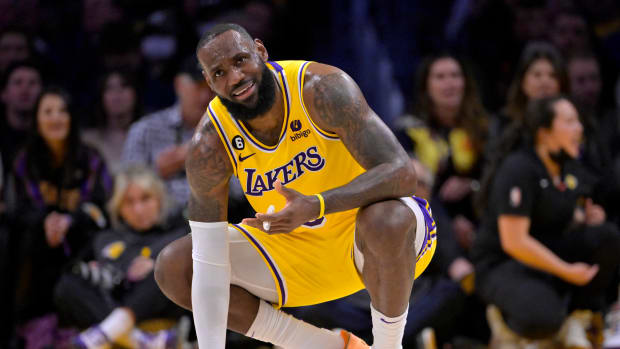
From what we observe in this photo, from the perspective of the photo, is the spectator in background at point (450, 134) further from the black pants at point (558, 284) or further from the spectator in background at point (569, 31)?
the spectator in background at point (569, 31)

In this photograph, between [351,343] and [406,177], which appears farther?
[351,343]

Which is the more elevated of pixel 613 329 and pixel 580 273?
pixel 580 273

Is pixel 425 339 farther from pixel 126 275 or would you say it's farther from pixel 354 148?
pixel 354 148

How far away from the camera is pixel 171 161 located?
5199 millimetres

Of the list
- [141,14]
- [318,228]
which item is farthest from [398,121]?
[318,228]

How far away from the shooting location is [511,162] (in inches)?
182

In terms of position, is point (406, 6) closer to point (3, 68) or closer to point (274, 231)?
point (3, 68)

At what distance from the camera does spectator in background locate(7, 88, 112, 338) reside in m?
4.93

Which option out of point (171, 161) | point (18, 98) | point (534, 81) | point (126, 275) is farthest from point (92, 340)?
point (534, 81)

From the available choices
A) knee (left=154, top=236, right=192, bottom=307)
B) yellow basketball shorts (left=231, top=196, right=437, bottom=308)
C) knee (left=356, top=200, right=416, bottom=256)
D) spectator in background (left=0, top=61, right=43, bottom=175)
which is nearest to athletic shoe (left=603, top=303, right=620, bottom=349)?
yellow basketball shorts (left=231, top=196, right=437, bottom=308)

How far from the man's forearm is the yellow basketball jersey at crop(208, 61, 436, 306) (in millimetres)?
279

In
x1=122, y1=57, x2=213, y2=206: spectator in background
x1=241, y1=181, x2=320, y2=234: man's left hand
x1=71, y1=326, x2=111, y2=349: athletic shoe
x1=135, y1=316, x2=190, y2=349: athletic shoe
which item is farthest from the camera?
x1=122, y1=57, x2=213, y2=206: spectator in background

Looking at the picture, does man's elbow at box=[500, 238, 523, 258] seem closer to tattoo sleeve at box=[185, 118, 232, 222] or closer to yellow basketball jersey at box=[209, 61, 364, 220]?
yellow basketball jersey at box=[209, 61, 364, 220]

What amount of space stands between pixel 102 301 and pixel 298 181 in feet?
6.67
